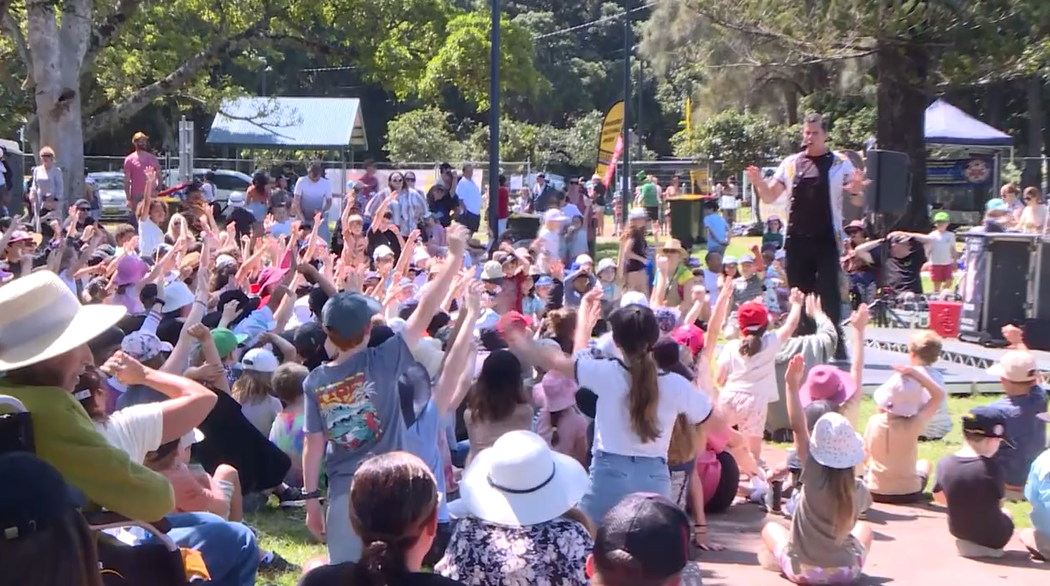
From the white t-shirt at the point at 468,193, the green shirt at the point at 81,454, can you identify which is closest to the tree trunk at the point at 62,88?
the white t-shirt at the point at 468,193

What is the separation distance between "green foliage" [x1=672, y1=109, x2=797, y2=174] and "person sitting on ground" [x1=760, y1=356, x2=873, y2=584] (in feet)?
116

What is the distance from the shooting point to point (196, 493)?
4.52m

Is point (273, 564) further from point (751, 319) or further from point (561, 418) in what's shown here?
point (751, 319)

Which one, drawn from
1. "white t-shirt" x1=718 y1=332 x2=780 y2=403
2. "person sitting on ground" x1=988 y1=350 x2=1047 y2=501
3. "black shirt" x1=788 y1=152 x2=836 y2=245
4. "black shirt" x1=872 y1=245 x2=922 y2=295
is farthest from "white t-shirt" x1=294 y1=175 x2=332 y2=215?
"person sitting on ground" x1=988 y1=350 x2=1047 y2=501

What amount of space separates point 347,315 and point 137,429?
895 millimetres

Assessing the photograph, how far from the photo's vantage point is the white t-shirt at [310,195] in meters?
18.7

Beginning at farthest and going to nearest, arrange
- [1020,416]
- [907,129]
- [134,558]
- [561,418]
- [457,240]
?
1. [907,129]
2. [1020,416]
3. [561,418]
4. [457,240]
5. [134,558]

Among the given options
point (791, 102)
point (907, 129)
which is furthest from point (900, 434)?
point (791, 102)

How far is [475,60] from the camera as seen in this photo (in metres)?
24.8

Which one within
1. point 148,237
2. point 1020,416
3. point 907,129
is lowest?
point 1020,416

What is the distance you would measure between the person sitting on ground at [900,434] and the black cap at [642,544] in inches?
192

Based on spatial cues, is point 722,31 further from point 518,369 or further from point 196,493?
point 196,493

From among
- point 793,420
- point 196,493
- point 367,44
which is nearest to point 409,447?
point 196,493

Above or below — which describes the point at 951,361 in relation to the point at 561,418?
below
